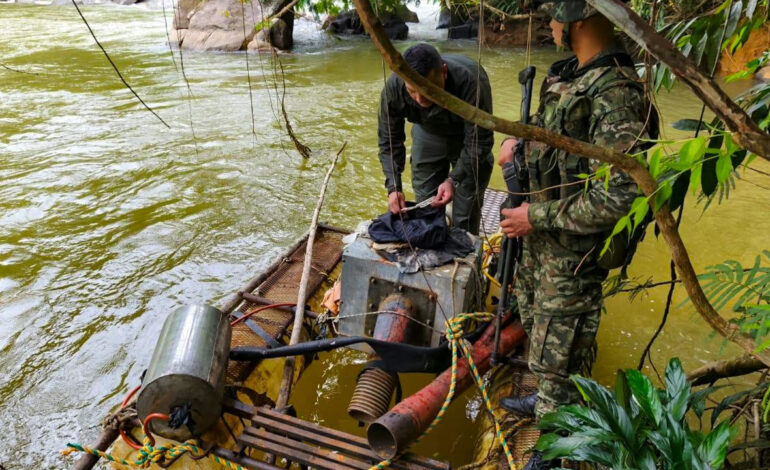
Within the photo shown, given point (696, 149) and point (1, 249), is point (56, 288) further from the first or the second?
point (696, 149)

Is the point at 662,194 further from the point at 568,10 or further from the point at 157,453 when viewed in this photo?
the point at 157,453

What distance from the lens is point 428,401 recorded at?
7.63 feet

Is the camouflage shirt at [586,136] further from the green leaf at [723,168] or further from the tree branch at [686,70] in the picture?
the tree branch at [686,70]

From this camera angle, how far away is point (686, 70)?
3.92ft

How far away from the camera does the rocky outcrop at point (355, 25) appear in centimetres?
1992

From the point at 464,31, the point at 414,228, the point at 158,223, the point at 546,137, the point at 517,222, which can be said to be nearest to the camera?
the point at 546,137

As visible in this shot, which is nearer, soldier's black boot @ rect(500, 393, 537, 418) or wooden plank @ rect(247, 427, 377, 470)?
wooden plank @ rect(247, 427, 377, 470)

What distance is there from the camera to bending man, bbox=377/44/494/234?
3.76 meters

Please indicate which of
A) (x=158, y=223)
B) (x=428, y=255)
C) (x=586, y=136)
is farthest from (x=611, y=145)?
(x=158, y=223)

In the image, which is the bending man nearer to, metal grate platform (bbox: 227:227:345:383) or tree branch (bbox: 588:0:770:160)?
metal grate platform (bbox: 227:227:345:383)

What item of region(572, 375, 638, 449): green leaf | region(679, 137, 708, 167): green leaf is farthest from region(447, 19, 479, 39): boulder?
region(679, 137, 708, 167): green leaf

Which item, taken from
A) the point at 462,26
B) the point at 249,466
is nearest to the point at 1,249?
the point at 249,466

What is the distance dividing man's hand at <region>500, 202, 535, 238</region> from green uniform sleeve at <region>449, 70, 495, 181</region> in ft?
4.25

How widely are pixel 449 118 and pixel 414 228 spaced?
4.70 feet
